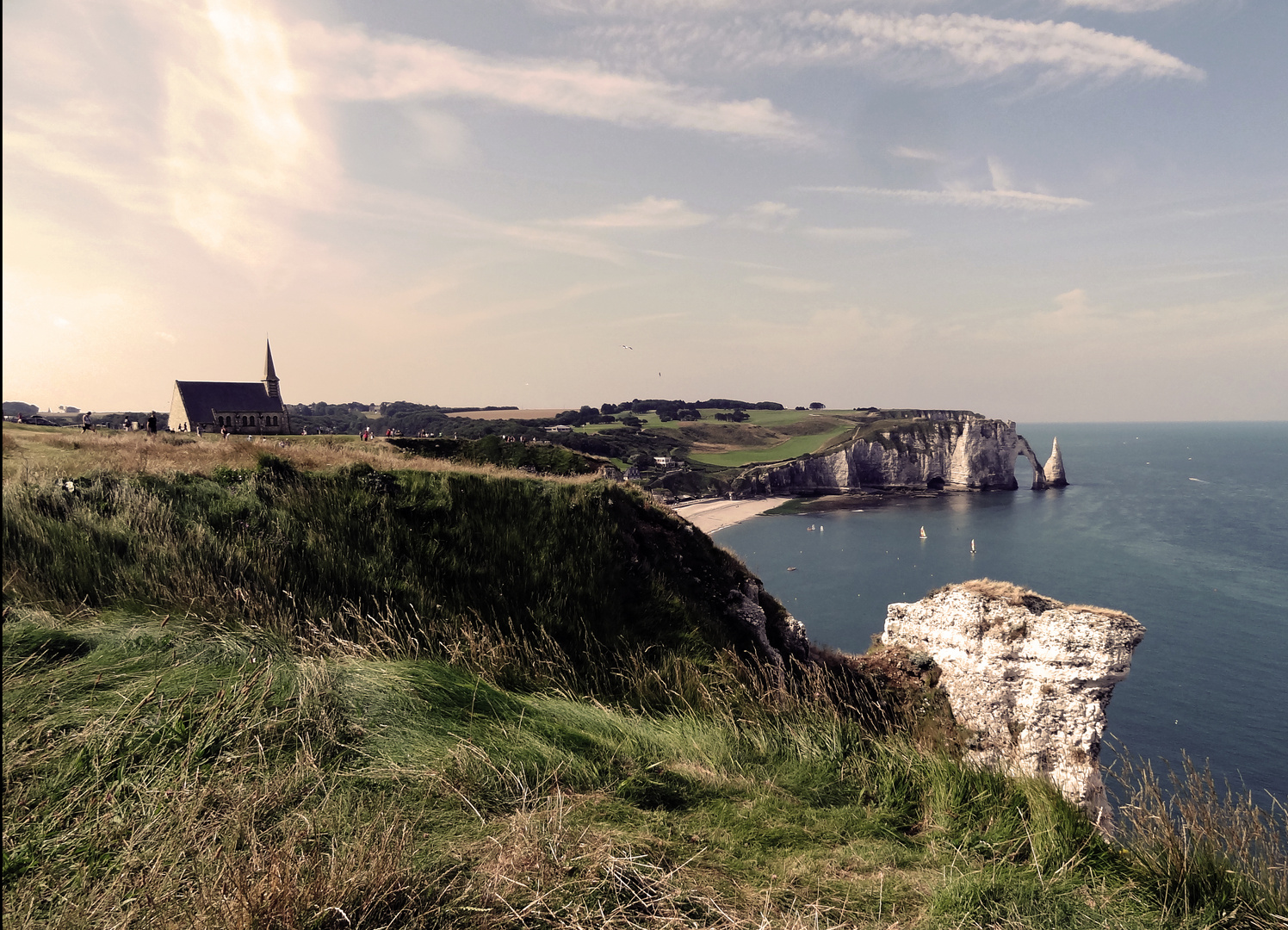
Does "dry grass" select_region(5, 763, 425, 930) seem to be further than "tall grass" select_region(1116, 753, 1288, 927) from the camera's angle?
No

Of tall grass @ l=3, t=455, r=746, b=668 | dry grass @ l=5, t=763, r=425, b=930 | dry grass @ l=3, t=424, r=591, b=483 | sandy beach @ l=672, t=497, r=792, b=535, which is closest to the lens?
dry grass @ l=5, t=763, r=425, b=930

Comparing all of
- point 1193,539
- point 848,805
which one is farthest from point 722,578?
point 1193,539

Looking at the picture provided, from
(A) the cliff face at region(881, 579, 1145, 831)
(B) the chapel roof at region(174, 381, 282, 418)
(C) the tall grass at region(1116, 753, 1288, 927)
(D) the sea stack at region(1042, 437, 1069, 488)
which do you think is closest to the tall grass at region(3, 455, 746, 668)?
(C) the tall grass at region(1116, 753, 1288, 927)

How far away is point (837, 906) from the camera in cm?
365

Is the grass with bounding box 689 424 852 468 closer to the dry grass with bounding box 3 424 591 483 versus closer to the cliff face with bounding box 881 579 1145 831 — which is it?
the cliff face with bounding box 881 579 1145 831

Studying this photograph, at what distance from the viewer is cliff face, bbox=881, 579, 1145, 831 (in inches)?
803

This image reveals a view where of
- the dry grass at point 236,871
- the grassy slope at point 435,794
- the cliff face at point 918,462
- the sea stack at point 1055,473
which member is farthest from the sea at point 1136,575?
the cliff face at point 918,462

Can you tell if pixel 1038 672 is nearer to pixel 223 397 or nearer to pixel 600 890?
pixel 600 890

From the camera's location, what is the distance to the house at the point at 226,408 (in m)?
40.7

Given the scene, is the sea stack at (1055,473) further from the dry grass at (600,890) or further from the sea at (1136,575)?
the dry grass at (600,890)

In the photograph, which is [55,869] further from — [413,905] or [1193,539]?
[1193,539]

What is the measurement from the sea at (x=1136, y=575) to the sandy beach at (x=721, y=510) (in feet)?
14.7

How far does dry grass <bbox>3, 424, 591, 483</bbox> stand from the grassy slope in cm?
218

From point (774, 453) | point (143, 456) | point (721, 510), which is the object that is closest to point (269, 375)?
point (143, 456)
